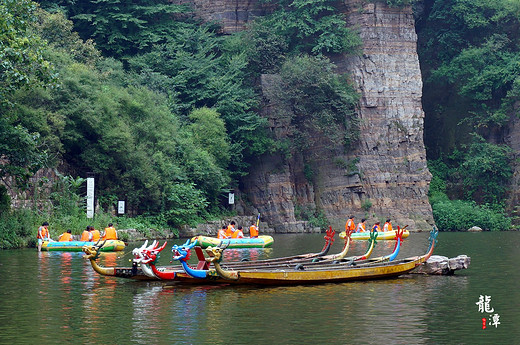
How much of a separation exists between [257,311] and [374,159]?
38.7m

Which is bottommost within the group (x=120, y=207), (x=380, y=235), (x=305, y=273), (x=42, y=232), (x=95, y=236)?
(x=305, y=273)

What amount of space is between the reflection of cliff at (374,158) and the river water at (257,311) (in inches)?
1134

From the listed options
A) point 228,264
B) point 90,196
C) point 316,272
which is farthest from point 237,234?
point 316,272

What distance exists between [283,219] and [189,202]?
31.2 feet

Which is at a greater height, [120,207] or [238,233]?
[120,207]

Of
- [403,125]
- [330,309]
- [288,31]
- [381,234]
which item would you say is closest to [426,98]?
[403,125]

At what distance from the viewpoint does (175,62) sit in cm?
5334

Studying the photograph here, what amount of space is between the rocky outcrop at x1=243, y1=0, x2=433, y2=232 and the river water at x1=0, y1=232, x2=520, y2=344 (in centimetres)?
2871

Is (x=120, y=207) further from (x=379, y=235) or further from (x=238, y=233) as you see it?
(x=379, y=235)

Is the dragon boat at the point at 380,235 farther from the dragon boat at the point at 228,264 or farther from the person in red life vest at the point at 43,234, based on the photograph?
the dragon boat at the point at 228,264

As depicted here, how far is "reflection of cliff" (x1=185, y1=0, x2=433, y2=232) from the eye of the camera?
55812 millimetres

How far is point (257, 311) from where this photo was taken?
1862 cm

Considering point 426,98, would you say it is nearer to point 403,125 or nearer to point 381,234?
point 403,125

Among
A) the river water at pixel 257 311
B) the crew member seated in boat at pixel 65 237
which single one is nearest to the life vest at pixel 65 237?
the crew member seated in boat at pixel 65 237
